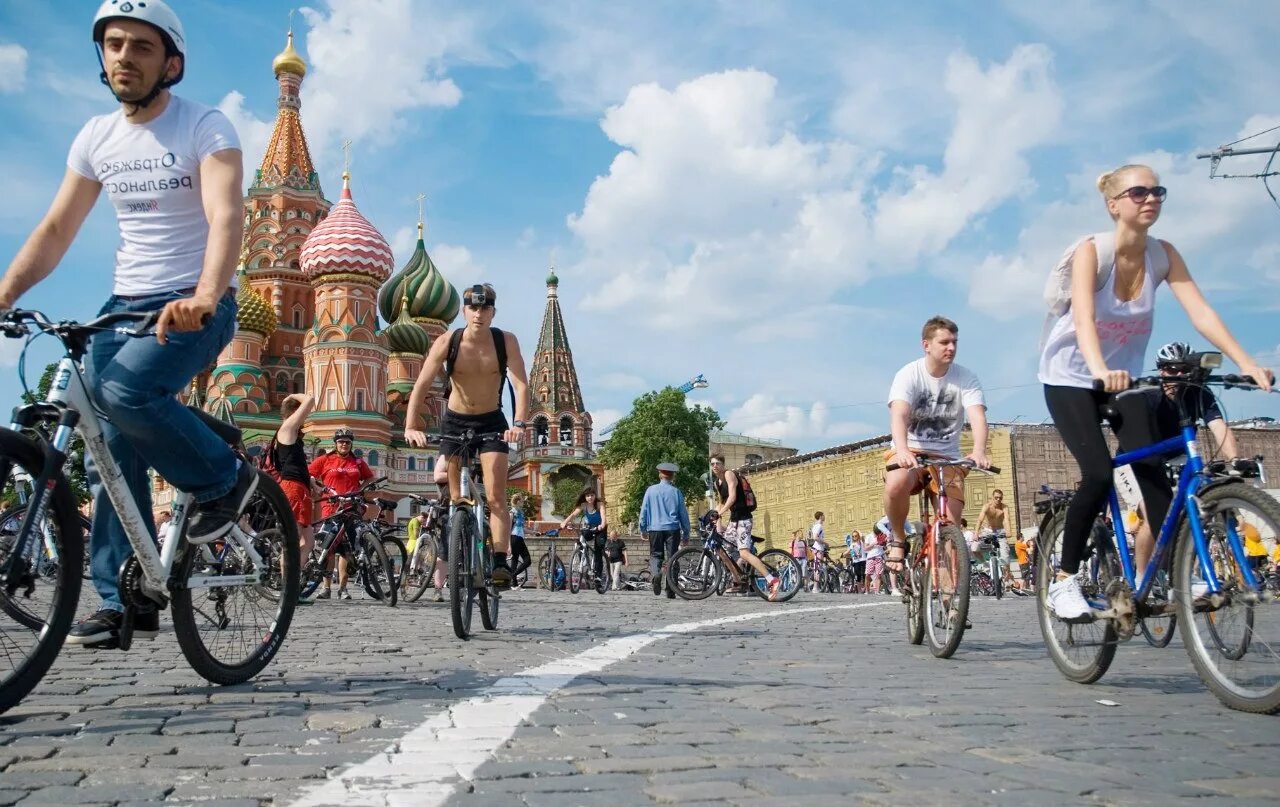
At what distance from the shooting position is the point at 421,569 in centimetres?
1207

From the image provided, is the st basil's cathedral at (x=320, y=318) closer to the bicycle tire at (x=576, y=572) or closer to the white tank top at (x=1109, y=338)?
the bicycle tire at (x=576, y=572)

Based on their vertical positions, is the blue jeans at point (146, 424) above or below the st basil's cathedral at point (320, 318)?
below

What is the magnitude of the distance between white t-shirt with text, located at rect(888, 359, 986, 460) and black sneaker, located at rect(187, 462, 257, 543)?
3.96 meters

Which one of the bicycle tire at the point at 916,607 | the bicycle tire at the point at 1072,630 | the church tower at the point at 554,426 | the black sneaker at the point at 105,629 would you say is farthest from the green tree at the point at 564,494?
the black sneaker at the point at 105,629

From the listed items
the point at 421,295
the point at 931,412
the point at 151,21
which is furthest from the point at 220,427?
the point at 421,295

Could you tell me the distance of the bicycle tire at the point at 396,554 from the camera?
11.7m

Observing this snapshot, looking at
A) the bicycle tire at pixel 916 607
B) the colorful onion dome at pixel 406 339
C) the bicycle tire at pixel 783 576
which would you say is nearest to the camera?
the bicycle tire at pixel 916 607

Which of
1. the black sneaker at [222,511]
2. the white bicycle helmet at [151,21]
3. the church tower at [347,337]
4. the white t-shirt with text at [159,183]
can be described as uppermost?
the church tower at [347,337]

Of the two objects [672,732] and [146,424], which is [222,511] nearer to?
[146,424]

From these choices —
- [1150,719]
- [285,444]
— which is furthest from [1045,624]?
[285,444]

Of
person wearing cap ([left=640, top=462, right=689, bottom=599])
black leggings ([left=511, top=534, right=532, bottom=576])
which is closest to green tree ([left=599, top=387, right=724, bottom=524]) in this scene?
black leggings ([left=511, top=534, right=532, bottom=576])

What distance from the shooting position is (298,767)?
2.93m

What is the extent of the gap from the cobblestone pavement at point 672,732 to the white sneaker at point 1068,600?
0.30 m

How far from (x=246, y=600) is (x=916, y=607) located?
3.88m
